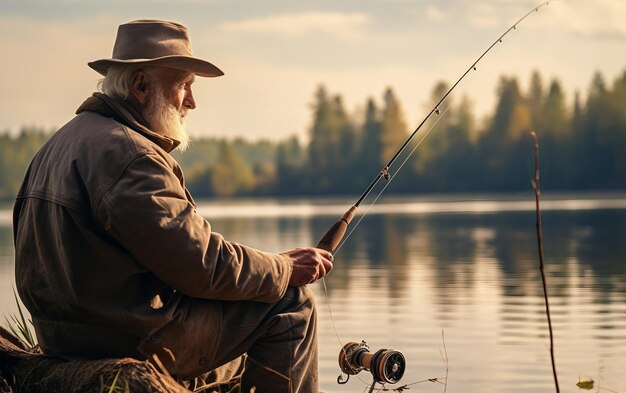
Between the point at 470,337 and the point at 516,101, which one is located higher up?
the point at 516,101

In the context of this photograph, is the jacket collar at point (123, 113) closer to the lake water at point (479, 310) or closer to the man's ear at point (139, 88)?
the man's ear at point (139, 88)

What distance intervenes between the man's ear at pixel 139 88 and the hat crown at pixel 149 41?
76 millimetres

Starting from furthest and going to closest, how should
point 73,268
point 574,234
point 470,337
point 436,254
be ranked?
point 574,234 → point 436,254 → point 470,337 → point 73,268

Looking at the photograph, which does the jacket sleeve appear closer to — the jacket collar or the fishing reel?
the jacket collar

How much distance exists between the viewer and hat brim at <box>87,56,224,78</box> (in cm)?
403

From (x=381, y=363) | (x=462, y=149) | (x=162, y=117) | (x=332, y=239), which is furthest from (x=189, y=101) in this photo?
(x=462, y=149)

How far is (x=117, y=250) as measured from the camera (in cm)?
384

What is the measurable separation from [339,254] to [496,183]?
69789mm

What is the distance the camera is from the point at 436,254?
68.7 ft

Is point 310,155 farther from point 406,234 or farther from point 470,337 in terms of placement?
point 470,337

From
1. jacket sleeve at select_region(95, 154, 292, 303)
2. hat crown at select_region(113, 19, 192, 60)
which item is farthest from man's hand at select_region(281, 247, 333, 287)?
hat crown at select_region(113, 19, 192, 60)

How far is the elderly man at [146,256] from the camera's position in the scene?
377cm

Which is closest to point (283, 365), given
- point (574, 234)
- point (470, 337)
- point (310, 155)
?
point (470, 337)

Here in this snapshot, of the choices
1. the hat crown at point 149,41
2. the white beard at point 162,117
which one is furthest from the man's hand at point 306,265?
the hat crown at point 149,41
